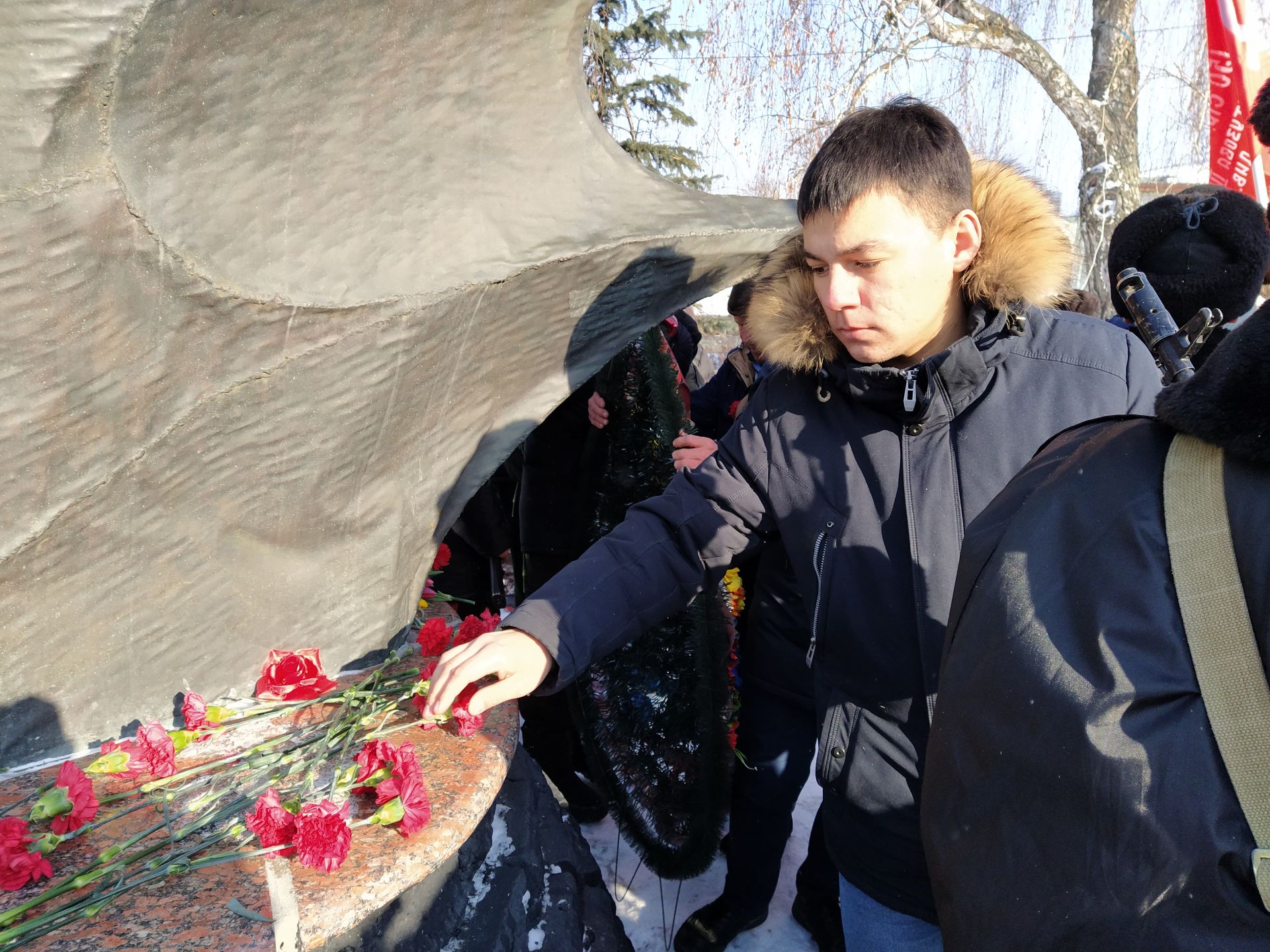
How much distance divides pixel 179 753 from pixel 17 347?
658 millimetres

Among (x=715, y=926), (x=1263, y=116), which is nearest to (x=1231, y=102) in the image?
(x=715, y=926)

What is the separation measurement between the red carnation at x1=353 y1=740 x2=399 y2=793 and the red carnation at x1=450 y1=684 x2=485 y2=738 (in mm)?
122

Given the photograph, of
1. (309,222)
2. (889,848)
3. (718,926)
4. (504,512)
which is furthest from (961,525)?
(504,512)

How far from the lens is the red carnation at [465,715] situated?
4.66ft

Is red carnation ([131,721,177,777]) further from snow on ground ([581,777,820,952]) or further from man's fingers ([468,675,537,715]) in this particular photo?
snow on ground ([581,777,820,952])

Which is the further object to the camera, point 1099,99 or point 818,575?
point 1099,99

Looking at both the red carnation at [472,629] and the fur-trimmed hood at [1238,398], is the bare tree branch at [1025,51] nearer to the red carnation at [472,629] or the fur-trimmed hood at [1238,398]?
the red carnation at [472,629]

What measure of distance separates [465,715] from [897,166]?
112 centimetres

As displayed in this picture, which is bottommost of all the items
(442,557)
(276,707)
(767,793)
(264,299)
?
(767,793)

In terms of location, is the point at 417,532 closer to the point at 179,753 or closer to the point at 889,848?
the point at 179,753

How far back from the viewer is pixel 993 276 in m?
1.51

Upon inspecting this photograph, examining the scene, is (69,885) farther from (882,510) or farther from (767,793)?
(767,793)

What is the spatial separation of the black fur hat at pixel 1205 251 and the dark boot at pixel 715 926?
6.69ft

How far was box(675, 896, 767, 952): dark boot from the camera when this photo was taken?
2.63m
